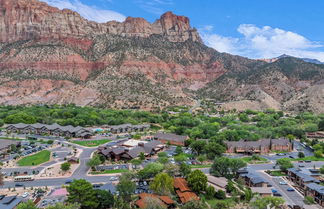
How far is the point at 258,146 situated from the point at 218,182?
28365 millimetres

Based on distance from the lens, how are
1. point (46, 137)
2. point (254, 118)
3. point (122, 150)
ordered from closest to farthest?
point (122, 150)
point (46, 137)
point (254, 118)

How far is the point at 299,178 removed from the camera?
4634cm

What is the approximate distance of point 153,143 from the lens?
2726 inches

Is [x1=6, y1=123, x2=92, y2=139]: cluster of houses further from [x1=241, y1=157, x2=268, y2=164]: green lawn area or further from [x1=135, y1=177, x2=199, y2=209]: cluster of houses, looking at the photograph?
[x1=241, y1=157, x2=268, y2=164]: green lawn area

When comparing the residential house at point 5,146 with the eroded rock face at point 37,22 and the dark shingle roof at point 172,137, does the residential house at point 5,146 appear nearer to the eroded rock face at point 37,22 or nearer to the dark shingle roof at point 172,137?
the dark shingle roof at point 172,137

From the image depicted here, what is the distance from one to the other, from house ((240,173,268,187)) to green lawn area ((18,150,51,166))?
43302 mm

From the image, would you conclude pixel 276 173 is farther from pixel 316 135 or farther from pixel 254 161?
pixel 316 135

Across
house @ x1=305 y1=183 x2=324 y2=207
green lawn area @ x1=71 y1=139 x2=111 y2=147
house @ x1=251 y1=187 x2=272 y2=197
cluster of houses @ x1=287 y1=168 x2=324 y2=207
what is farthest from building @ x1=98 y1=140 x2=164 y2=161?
house @ x1=305 y1=183 x2=324 y2=207

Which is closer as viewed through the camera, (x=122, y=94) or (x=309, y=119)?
(x=309, y=119)

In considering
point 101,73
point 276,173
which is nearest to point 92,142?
point 276,173

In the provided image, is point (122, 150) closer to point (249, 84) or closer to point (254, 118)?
point (254, 118)

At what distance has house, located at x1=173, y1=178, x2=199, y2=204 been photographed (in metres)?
37.6

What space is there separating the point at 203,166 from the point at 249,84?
414 ft

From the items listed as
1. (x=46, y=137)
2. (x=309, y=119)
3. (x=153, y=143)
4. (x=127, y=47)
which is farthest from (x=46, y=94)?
(x=309, y=119)
